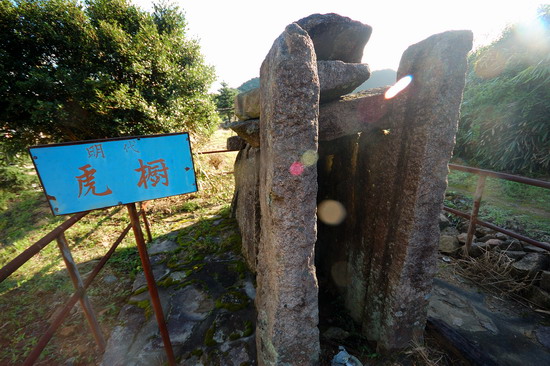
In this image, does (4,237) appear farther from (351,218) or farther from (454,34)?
(454,34)

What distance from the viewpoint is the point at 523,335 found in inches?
83.6

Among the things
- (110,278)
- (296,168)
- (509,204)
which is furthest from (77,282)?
(509,204)

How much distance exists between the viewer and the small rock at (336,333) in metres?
2.15

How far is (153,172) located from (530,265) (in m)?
4.04

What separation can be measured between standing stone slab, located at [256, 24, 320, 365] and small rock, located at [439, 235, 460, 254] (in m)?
2.81

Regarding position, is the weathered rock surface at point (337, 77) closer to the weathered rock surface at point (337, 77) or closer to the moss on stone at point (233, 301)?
the weathered rock surface at point (337, 77)

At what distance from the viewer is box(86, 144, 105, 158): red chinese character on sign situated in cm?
137

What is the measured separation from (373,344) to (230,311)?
143cm

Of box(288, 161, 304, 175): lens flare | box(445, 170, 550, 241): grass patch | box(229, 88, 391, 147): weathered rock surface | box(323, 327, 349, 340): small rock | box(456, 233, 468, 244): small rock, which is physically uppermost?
box(229, 88, 391, 147): weathered rock surface

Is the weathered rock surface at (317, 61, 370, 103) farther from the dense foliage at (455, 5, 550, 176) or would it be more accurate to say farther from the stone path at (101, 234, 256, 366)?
the dense foliage at (455, 5, 550, 176)

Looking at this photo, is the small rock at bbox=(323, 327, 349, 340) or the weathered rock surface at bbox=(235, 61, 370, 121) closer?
the weathered rock surface at bbox=(235, 61, 370, 121)

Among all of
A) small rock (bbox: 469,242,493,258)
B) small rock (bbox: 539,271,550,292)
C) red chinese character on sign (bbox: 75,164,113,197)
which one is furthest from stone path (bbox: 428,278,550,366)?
red chinese character on sign (bbox: 75,164,113,197)

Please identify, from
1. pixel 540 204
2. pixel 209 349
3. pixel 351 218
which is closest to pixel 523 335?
pixel 351 218

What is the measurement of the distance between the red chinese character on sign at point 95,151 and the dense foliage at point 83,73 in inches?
157
